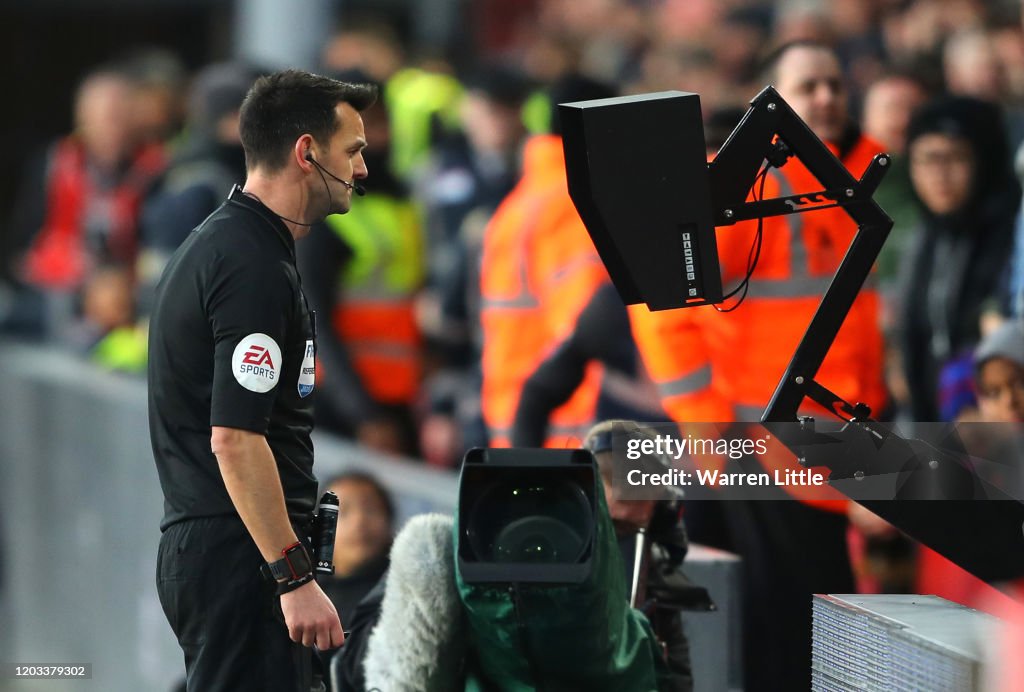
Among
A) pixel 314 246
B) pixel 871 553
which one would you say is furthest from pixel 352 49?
pixel 871 553

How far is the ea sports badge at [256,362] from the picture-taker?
3777mm

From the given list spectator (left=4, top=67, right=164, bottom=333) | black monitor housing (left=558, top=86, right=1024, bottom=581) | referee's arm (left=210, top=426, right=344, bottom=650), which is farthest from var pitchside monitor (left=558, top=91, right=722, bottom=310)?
spectator (left=4, top=67, right=164, bottom=333)

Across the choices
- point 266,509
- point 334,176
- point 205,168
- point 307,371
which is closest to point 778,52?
point 334,176

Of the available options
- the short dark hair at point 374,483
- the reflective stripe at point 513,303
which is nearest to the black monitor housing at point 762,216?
the short dark hair at point 374,483

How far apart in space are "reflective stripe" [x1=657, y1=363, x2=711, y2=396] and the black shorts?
77.7 inches

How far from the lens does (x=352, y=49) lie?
11.2 m

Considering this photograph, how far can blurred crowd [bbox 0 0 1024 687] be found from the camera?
18.3 ft

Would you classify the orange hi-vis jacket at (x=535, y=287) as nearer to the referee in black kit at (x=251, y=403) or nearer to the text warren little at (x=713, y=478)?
the text warren little at (x=713, y=478)

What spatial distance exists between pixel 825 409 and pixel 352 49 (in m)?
7.58

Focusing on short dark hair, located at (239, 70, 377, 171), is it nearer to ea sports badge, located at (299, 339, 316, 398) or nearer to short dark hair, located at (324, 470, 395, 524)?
ea sports badge, located at (299, 339, 316, 398)

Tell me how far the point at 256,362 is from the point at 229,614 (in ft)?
1.74

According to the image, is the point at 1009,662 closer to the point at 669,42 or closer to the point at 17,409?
the point at 17,409

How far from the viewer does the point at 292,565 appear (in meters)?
Result: 3.81

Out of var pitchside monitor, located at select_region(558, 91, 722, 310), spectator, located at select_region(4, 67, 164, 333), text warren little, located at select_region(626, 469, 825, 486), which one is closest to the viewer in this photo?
var pitchside monitor, located at select_region(558, 91, 722, 310)
